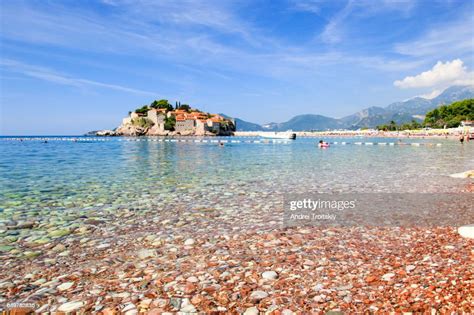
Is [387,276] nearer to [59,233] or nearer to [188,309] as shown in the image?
[188,309]

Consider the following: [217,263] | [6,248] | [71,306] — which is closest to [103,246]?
[6,248]

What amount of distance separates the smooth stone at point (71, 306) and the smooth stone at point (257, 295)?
7.64ft

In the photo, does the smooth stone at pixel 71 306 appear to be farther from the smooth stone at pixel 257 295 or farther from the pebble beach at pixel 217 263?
the smooth stone at pixel 257 295

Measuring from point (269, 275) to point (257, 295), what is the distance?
0.70 meters

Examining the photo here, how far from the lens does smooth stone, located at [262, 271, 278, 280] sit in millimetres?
4825

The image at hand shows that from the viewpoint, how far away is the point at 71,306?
161 inches

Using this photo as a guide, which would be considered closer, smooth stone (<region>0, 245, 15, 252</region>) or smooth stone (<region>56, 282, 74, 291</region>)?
smooth stone (<region>56, 282, 74, 291</region>)

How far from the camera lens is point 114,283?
476cm

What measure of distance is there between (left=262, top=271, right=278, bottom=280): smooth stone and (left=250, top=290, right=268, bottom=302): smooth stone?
1.61ft

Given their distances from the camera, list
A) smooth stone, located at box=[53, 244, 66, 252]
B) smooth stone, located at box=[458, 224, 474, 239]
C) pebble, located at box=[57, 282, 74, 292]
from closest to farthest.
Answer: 1. pebble, located at box=[57, 282, 74, 292]
2. smooth stone, located at box=[53, 244, 66, 252]
3. smooth stone, located at box=[458, 224, 474, 239]

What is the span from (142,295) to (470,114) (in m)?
187

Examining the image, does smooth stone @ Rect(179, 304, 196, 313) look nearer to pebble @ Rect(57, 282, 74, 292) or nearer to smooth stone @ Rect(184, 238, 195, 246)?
pebble @ Rect(57, 282, 74, 292)

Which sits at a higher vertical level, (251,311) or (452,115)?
(452,115)

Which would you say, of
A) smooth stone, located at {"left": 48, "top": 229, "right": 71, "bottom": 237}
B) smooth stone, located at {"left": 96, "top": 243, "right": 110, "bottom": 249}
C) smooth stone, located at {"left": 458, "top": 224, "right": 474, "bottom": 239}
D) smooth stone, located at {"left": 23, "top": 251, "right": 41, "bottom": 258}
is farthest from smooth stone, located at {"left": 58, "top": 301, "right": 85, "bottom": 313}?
smooth stone, located at {"left": 458, "top": 224, "right": 474, "bottom": 239}
